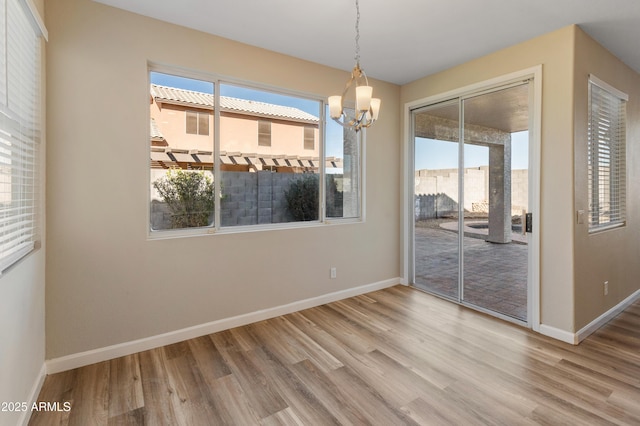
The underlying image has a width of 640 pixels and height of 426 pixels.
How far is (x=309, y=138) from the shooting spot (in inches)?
145

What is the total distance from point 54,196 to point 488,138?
4.11m

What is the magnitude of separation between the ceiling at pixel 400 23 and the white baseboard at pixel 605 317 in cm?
267

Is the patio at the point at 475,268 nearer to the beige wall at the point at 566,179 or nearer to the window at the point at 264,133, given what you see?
the beige wall at the point at 566,179

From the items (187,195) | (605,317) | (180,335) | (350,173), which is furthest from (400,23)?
(605,317)

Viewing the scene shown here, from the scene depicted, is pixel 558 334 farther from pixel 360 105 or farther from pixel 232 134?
pixel 232 134

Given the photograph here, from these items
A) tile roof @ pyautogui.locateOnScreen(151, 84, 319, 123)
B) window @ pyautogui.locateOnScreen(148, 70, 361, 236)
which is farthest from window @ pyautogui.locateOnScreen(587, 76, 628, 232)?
tile roof @ pyautogui.locateOnScreen(151, 84, 319, 123)

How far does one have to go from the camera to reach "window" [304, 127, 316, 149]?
3650 millimetres

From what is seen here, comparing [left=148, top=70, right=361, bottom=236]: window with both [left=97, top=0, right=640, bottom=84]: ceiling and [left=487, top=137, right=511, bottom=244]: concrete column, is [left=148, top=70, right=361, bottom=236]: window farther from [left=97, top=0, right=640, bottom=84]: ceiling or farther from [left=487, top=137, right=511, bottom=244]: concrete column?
[left=487, top=137, right=511, bottom=244]: concrete column

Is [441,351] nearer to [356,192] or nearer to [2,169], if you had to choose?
[356,192]

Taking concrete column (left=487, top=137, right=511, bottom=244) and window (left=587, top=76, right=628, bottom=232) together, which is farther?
concrete column (left=487, top=137, right=511, bottom=244)

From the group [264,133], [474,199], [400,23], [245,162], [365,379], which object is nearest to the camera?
[365,379]

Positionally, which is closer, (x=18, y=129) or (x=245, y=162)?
(x=18, y=129)

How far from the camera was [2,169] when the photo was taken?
1.57 meters

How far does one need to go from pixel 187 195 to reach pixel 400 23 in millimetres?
2475
